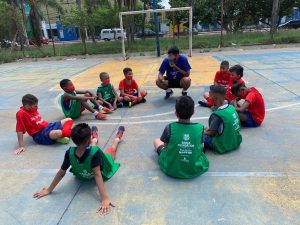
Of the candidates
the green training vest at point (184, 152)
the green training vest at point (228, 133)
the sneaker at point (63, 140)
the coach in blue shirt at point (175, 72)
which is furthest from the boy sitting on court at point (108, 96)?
the green training vest at point (184, 152)

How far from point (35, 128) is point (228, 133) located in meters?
2.71

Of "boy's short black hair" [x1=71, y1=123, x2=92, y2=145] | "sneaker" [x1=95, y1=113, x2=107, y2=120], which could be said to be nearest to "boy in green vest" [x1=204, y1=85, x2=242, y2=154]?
"boy's short black hair" [x1=71, y1=123, x2=92, y2=145]

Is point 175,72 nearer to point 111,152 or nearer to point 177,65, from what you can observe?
point 177,65

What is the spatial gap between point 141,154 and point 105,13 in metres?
18.0

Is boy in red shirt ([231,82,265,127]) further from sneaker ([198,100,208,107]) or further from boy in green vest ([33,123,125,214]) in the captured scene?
boy in green vest ([33,123,125,214])

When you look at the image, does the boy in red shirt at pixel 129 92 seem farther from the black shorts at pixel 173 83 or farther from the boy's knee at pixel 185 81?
the boy's knee at pixel 185 81

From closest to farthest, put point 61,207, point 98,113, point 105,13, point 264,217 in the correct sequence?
point 264,217 → point 61,207 → point 98,113 → point 105,13

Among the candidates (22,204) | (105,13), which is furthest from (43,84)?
(105,13)

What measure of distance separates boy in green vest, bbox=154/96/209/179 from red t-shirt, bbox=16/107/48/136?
215 cm

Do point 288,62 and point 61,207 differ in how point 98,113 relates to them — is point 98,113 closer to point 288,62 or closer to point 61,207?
point 61,207

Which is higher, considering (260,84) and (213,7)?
(213,7)

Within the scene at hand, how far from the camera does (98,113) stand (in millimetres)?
5598

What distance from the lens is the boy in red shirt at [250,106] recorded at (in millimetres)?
4441

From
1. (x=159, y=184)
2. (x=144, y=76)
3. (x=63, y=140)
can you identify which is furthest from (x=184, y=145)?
(x=144, y=76)
